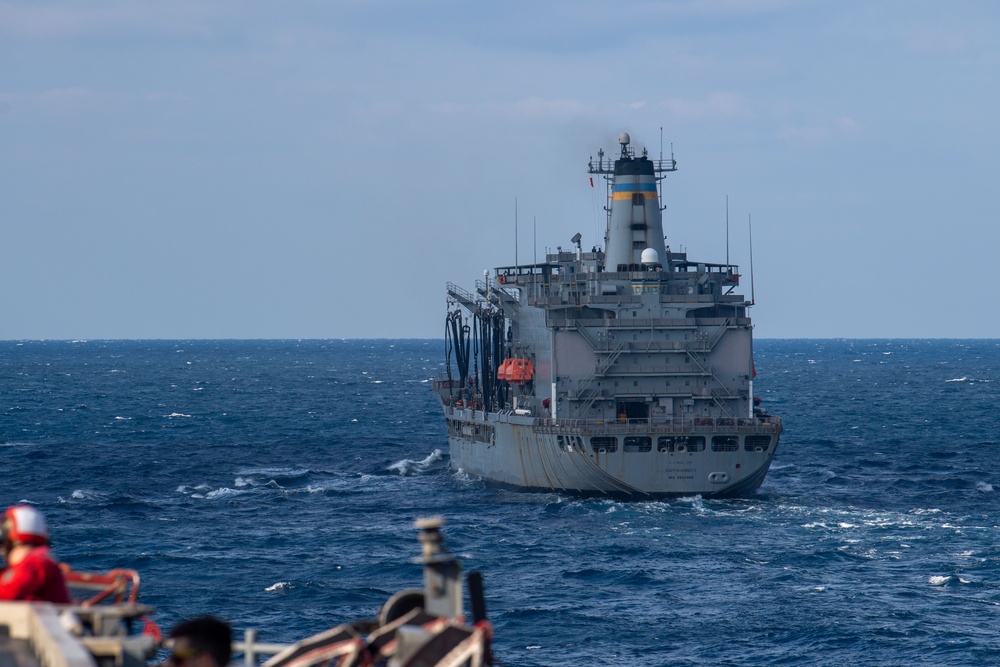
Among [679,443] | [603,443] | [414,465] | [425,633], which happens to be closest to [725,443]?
[679,443]

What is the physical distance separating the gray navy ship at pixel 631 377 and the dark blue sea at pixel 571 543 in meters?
1.59

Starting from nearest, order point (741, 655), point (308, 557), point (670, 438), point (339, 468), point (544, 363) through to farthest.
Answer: point (741, 655), point (308, 557), point (670, 438), point (544, 363), point (339, 468)

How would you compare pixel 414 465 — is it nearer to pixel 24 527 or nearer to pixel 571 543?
pixel 571 543

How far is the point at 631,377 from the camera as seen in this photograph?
6081 centimetres

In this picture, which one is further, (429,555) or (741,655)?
(741,655)

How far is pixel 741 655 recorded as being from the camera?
35438 millimetres

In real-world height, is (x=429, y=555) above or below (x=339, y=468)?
above

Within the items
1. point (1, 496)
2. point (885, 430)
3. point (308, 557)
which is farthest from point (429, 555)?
point (885, 430)

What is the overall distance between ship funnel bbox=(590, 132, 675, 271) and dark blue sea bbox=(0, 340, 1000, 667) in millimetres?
12867

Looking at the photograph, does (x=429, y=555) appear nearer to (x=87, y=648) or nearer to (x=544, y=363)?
(x=87, y=648)

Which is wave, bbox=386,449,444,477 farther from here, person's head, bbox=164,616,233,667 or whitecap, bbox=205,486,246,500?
person's head, bbox=164,616,233,667

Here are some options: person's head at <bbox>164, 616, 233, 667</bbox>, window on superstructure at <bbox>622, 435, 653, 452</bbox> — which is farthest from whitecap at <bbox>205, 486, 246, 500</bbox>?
person's head at <bbox>164, 616, 233, 667</bbox>

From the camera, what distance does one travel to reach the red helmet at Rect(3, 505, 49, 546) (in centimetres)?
1346

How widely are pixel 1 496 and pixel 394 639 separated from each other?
55766 mm
